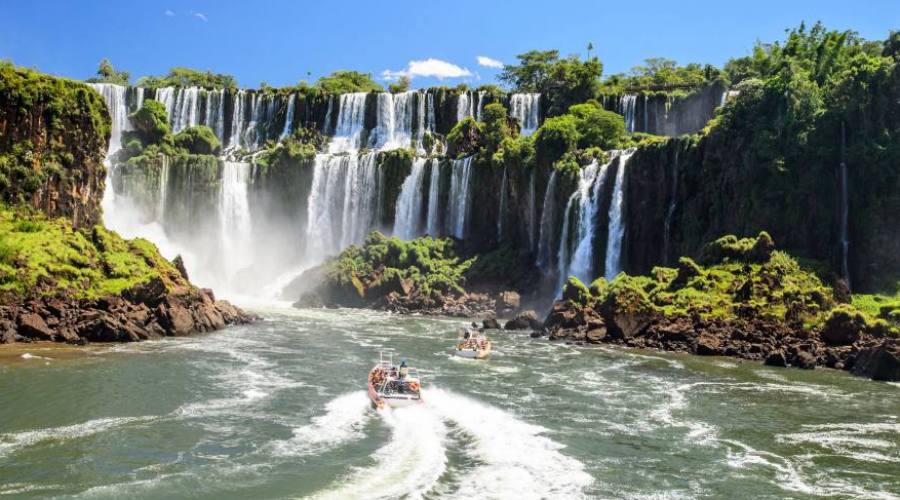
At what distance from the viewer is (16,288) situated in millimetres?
43719

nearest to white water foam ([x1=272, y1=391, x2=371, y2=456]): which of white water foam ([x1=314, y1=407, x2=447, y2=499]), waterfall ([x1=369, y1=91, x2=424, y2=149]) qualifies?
white water foam ([x1=314, y1=407, x2=447, y2=499])

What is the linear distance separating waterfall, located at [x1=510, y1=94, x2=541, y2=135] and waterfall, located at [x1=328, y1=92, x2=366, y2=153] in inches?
716

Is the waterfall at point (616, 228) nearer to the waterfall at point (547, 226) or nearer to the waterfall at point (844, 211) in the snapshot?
the waterfall at point (547, 226)

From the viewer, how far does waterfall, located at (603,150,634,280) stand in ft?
207

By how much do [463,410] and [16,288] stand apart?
90.9 ft

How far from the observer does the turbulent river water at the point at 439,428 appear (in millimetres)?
21859

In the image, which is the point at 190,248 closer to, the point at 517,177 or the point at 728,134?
the point at 517,177

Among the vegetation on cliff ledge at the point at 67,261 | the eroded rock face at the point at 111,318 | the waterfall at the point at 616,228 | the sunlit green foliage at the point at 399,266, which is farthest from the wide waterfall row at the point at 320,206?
the eroded rock face at the point at 111,318

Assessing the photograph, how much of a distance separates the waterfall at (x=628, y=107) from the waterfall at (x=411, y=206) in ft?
79.9

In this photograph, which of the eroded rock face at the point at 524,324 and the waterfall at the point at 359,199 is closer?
the eroded rock face at the point at 524,324

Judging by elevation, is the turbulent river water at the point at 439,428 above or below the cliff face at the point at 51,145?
below

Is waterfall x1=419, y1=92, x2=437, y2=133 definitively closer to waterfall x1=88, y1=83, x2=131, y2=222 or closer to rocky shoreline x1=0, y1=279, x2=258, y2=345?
waterfall x1=88, y1=83, x2=131, y2=222

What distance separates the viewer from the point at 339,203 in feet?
275

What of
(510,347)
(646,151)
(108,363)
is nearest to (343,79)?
(646,151)
